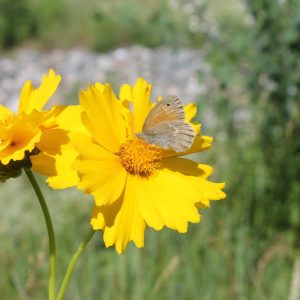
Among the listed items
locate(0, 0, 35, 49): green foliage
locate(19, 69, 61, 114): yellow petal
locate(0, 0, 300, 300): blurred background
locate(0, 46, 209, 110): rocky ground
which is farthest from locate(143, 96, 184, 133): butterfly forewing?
locate(0, 0, 35, 49): green foliage

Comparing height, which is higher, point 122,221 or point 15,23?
point 15,23

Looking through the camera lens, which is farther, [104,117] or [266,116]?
[266,116]

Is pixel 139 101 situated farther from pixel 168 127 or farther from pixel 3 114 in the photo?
pixel 3 114

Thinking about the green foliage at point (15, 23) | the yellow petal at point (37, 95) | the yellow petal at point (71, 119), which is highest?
the green foliage at point (15, 23)

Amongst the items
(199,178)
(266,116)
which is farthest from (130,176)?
(266,116)

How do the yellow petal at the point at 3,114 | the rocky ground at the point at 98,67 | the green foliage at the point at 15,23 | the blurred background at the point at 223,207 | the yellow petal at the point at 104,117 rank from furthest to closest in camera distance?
1. the green foliage at the point at 15,23
2. the rocky ground at the point at 98,67
3. the blurred background at the point at 223,207
4. the yellow petal at the point at 3,114
5. the yellow petal at the point at 104,117

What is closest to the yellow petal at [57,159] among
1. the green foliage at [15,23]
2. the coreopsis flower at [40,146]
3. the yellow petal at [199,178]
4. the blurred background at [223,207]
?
the coreopsis flower at [40,146]

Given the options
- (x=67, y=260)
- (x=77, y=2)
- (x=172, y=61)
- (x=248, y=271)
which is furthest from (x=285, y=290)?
(x=77, y=2)

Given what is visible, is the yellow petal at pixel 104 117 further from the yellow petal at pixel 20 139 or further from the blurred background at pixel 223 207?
the blurred background at pixel 223 207
